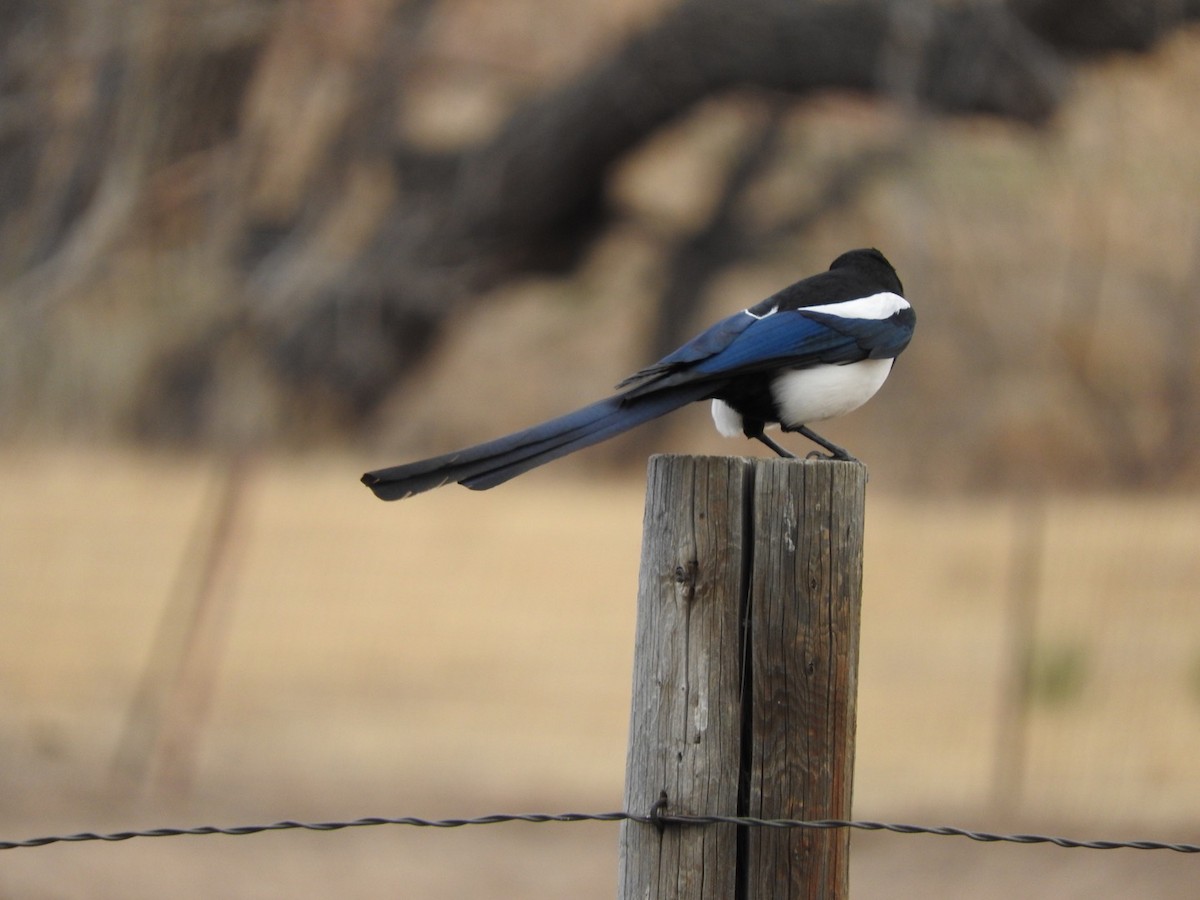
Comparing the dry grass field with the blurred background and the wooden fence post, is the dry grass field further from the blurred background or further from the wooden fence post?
the wooden fence post

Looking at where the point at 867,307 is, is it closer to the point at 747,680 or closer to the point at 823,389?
the point at 823,389

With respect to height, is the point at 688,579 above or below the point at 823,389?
Result: below

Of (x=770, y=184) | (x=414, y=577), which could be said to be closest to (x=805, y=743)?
(x=414, y=577)

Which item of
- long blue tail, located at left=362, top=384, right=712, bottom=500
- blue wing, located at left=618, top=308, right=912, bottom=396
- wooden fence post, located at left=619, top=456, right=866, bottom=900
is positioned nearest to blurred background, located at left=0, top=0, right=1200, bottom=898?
blue wing, located at left=618, top=308, right=912, bottom=396

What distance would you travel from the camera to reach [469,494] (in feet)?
38.7

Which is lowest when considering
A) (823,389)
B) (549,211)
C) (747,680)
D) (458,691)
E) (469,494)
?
(747,680)

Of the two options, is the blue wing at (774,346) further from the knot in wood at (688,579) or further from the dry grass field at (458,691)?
the dry grass field at (458,691)

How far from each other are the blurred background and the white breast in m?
4.03

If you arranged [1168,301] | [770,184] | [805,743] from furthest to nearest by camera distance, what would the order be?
1. [770,184]
2. [1168,301]
3. [805,743]

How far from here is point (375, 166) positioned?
45.0 feet

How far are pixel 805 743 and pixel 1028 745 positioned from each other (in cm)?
589

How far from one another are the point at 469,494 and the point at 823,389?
28.7 feet

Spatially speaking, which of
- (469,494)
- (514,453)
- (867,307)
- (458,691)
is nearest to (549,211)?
(469,494)

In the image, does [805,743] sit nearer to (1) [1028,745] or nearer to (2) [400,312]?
(1) [1028,745]
